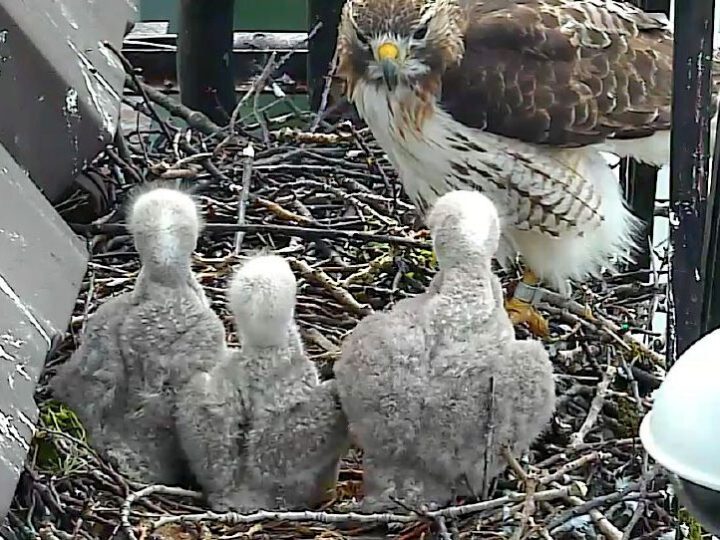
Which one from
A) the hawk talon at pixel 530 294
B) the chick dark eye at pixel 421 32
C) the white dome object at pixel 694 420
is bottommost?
the hawk talon at pixel 530 294

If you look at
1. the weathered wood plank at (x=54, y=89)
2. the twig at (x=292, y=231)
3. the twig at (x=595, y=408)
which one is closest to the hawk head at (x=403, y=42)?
the twig at (x=292, y=231)

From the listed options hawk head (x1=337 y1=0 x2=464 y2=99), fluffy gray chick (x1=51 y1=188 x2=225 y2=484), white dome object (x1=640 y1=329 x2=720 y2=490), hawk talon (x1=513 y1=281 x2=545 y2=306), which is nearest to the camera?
white dome object (x1=640 y1=329 x2=720 y2=490)

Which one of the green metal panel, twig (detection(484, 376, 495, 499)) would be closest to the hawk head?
twig (detection(484, 376, 495, 499))

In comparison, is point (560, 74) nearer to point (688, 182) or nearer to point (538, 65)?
point (538, 65)

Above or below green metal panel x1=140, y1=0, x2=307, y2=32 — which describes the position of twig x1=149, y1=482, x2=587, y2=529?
above

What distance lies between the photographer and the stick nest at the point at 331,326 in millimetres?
2428

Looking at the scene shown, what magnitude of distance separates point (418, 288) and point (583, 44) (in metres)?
0.81

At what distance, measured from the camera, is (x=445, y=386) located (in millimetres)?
2383

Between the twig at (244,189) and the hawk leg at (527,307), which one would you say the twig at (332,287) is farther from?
the hawk leg at (527,307)

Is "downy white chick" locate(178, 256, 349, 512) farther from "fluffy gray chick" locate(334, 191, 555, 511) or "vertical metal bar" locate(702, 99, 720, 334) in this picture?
"vertical metal bar" locate(702, 99, 720, 334)

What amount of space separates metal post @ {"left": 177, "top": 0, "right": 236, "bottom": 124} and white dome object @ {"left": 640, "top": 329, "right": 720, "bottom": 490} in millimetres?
3914

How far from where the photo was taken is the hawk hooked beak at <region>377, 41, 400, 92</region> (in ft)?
10.3

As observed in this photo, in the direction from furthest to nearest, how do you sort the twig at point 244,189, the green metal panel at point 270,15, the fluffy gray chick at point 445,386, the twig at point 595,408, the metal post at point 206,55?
the green metal panel at point 270,15, the metal post at point 206,55, the twig at point 244,189, the twig at point 595,408, the fluffy gray chick at point 445,386

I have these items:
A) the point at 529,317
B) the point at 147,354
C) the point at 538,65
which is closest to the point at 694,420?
the point at 147,354
